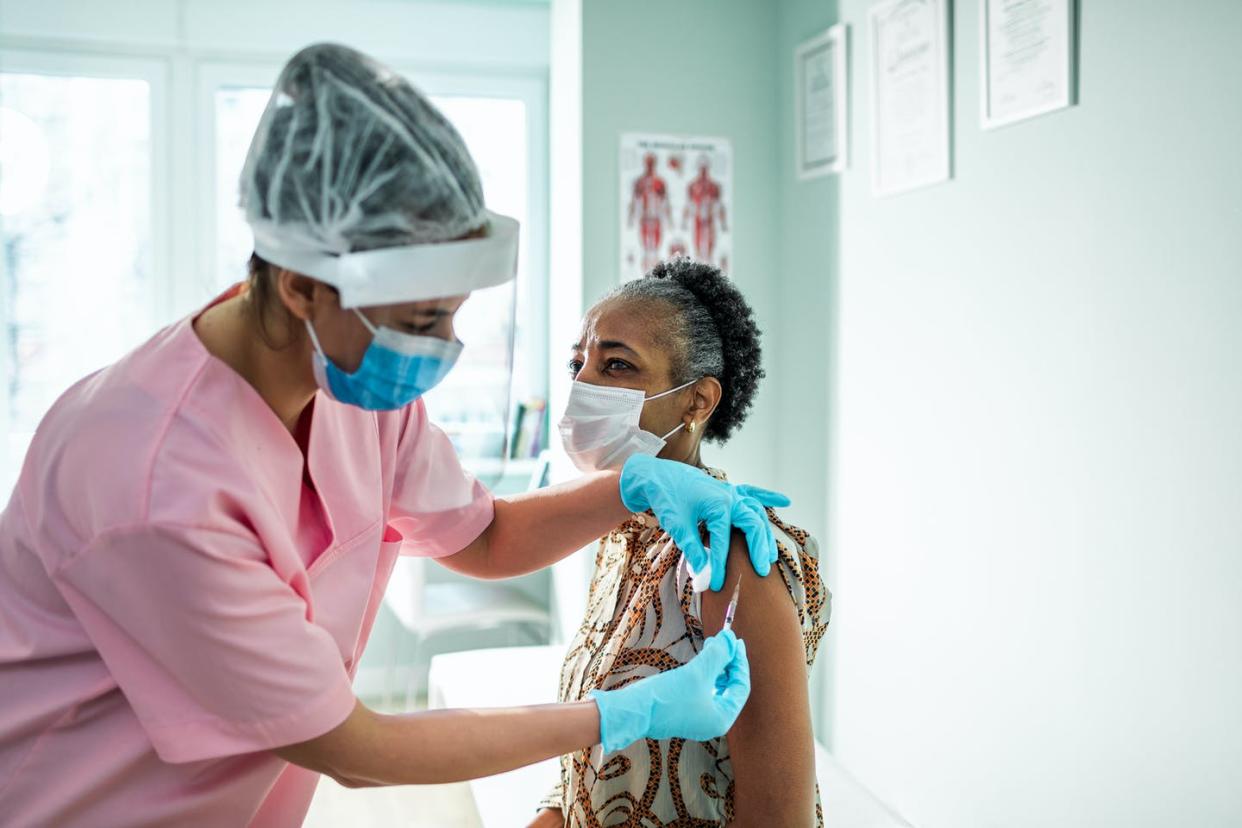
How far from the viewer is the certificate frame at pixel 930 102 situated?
97.0 inches

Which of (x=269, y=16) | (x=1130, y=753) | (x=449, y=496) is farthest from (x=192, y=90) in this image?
(x=1130, y=753)

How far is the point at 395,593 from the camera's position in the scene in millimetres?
3643

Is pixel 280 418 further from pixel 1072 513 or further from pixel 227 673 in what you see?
pixel 1072 513

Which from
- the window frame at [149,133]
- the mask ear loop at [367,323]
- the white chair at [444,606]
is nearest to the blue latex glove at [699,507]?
the mask ear loop at [367,323]

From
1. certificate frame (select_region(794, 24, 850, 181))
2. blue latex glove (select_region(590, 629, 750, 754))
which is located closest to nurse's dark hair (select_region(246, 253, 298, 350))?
blue latex glove (select_region(590, 629, 750, 754))

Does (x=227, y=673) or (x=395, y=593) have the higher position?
(x=227, y=673)

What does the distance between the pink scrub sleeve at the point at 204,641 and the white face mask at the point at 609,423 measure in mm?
674

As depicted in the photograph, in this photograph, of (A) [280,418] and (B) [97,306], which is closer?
(A) [280,418]

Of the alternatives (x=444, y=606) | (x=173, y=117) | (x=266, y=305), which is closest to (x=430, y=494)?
(x=266, y=305)

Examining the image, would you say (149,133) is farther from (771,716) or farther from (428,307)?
(771,716)

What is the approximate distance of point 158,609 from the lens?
2.91 feet

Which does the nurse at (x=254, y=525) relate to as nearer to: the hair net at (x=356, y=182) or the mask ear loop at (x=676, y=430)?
the hair net at (x=356, y=182)

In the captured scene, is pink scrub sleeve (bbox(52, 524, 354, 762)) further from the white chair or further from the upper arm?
the white chair

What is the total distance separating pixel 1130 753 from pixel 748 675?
4.07 feet
